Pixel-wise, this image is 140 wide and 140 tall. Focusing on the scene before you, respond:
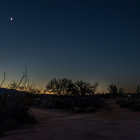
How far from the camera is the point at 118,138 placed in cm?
411

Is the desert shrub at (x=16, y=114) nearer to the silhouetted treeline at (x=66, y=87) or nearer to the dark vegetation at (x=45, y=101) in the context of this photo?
the dark vegetation at (x=45, y=101)

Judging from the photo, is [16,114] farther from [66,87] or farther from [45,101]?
[66,87]

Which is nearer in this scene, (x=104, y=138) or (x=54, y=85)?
(x=104, y=138)

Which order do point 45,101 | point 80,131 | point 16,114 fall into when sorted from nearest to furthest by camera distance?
1. point 80,131
2. point 16,114
3. point 45,101

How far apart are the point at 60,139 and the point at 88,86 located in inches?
1340

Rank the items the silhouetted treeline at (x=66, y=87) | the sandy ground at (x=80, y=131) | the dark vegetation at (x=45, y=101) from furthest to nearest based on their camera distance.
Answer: the silhouetted treeline at (x=66, y=87) → the dark vegetation at (x=45, y=101) → the sandy ground at (x=80, y=131)

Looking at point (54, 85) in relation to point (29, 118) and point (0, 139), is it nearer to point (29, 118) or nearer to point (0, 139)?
point (29, 118)

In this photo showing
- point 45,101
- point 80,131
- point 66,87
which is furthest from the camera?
point 66,87

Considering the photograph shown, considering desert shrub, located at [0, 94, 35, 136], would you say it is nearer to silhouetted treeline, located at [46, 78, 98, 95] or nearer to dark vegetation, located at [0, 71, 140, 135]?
dark vegetation, located at [0, 71, 140, 135]

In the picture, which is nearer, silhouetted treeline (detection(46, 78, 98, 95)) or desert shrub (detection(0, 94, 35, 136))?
desert shrub (detection(0, 94, 35, 136))

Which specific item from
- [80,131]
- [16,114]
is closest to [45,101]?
[16,114]

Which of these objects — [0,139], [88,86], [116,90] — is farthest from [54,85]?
[0,139]

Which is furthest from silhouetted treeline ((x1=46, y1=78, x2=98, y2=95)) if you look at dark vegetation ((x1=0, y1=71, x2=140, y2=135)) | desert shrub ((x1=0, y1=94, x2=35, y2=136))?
desert shrub ((x1=0, y1=94, x2=35, y2=136))

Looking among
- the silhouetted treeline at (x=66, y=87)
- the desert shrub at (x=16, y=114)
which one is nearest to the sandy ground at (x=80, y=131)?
the desert shrub at (x=16, y=114)
